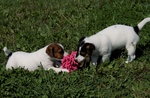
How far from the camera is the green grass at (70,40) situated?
22.9 feet

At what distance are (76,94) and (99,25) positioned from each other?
3670 mm

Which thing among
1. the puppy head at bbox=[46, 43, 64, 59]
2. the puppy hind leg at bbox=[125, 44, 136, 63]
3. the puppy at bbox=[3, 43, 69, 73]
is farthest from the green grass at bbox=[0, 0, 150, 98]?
the puppy head at bbox=[46, 43, 64, 59]

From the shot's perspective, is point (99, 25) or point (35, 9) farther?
point (35, 9)

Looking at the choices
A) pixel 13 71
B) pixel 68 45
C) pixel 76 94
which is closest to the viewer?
pixel 76 94

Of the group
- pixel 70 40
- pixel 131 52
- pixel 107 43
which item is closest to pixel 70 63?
pixel 107 43

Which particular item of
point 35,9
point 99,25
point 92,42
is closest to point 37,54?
point 92,42

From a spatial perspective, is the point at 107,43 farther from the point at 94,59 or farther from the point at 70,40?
the point at 70,40

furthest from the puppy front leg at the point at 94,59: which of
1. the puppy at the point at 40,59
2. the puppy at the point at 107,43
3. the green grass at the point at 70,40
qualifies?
the puppy at the point at 40,59

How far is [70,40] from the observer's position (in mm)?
9445

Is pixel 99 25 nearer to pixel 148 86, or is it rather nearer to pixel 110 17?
pixel 110 17

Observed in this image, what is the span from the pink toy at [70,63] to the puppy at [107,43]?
132mm

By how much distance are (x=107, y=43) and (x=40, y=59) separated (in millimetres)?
1352

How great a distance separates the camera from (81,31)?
991 cm

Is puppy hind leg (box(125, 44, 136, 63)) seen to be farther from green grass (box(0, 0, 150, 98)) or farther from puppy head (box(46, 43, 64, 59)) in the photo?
puppy head (box(46, 43, 64, 59))
